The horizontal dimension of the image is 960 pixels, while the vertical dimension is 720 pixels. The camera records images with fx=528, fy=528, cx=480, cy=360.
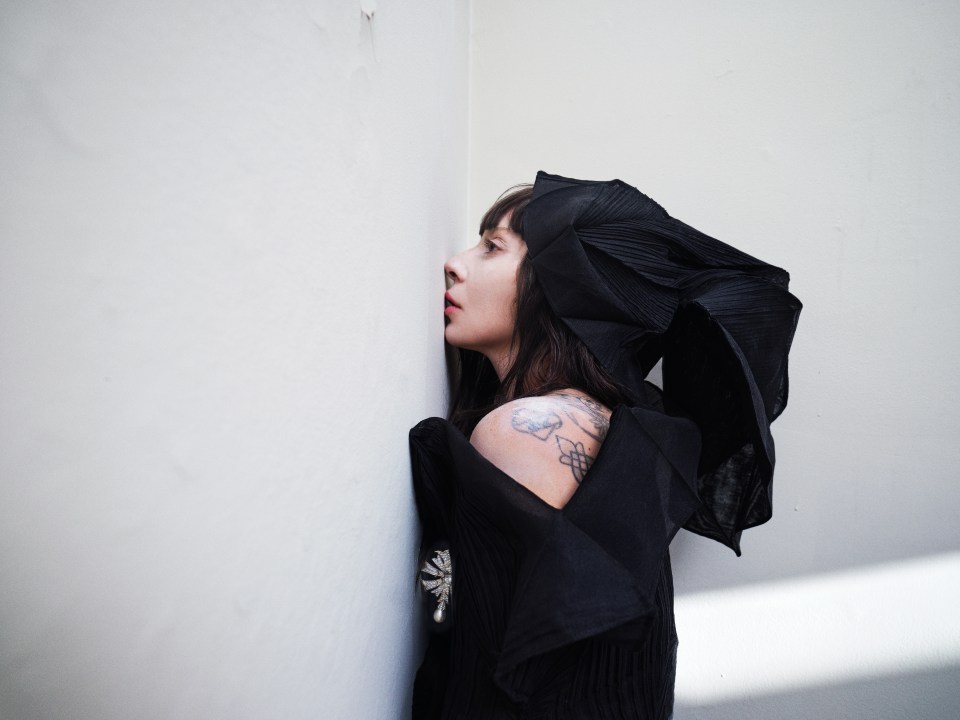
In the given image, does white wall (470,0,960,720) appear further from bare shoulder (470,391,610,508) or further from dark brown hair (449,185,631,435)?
bare shoulder (470,391,610,508)

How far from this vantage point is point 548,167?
55.3 inches

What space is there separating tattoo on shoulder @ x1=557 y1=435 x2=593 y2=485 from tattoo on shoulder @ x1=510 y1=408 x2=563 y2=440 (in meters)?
0.02

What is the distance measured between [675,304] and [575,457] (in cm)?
41

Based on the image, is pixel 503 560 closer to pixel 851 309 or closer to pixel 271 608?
pixel 271 608

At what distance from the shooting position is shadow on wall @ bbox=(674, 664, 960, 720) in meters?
1.15

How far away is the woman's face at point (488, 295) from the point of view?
0.95 m

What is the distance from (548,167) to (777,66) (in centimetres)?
58

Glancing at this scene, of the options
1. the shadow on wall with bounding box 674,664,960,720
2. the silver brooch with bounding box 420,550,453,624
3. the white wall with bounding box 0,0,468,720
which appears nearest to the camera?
the white wall with bounding box 0,0,468,720

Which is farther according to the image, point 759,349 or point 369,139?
point 759,349

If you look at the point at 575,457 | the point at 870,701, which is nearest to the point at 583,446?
the point at 575,457

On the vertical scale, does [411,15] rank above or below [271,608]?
above

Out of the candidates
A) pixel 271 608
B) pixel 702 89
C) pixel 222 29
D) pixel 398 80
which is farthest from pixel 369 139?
pixel 702 89

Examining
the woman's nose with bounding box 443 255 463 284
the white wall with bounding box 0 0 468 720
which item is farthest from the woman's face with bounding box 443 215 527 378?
the white wall with bounding box 0 0 468 720

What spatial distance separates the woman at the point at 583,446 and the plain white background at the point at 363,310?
0.29 feet
